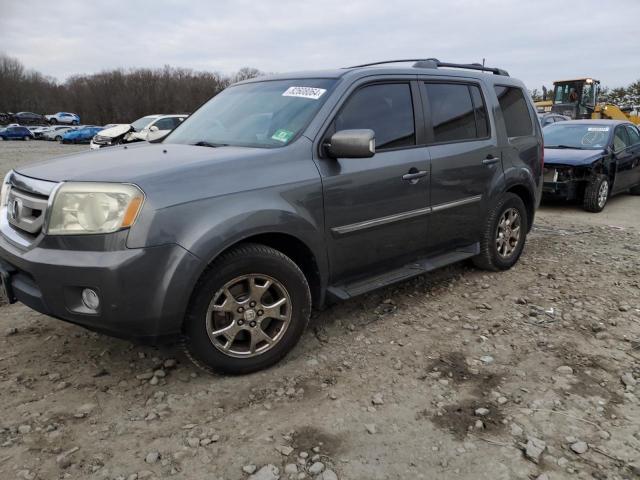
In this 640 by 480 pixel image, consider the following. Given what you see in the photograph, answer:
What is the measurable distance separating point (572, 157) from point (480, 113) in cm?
483

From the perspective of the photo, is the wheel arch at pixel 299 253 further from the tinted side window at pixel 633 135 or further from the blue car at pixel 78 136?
the blue car at pixel 78 136

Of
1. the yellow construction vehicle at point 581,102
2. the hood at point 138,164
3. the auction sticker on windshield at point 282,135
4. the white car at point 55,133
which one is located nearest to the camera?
the hood at point 138,164

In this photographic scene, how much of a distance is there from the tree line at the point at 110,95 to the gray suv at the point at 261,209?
246 ft

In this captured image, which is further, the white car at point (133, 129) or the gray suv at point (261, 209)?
the white car at point (133, 129)

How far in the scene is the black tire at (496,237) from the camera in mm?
4668

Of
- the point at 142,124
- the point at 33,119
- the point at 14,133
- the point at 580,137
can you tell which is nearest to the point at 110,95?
the point at 33,119

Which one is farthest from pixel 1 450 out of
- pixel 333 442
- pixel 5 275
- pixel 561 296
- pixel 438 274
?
pixel 561 296

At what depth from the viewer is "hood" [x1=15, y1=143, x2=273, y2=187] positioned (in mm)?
2699

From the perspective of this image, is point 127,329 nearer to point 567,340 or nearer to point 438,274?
point 567,340

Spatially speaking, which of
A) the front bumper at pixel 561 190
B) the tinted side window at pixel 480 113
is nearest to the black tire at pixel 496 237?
the tinted side window at pixel 480 113

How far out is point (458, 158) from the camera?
4.17 m

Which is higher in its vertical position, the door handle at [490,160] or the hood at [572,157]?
the door handle at [490,160]

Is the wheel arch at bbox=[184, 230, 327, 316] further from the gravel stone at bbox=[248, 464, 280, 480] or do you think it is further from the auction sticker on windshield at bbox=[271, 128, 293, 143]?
the gravel stone at bbox=[248, 464, 280, 480]

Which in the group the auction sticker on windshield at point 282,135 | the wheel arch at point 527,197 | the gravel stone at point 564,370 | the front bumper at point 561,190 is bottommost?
the gravel stone at point 564,370
